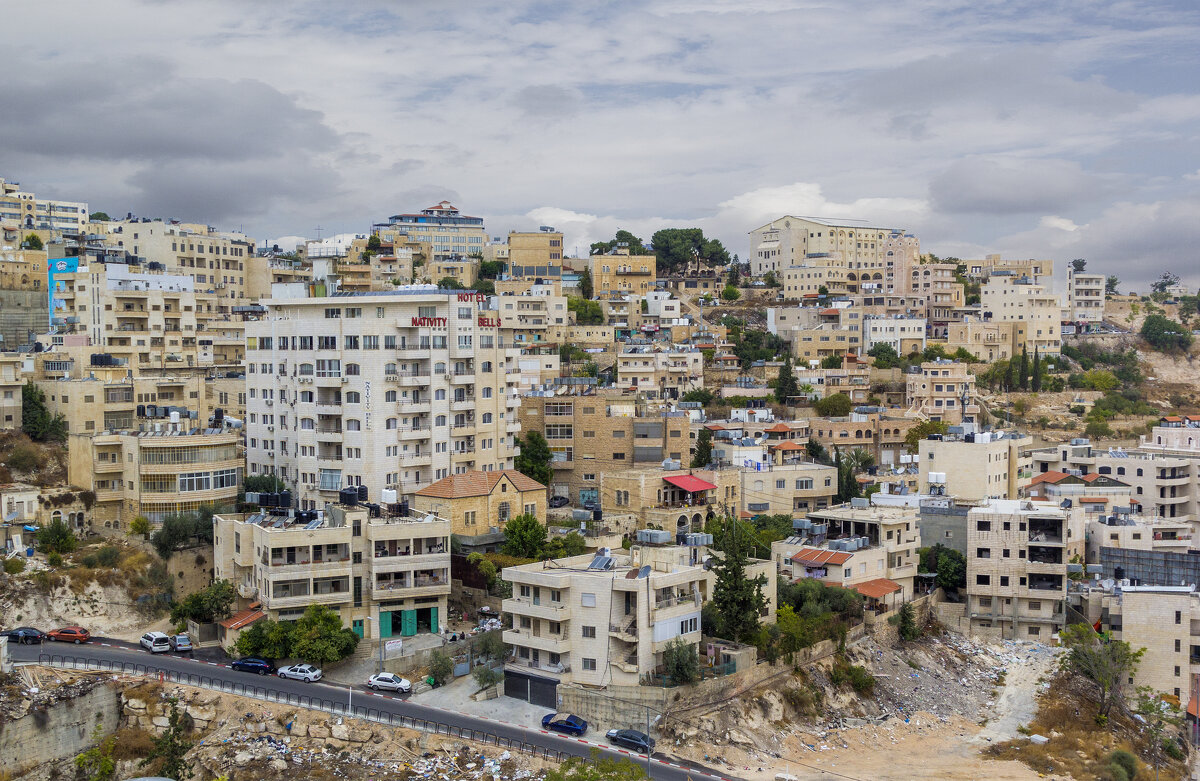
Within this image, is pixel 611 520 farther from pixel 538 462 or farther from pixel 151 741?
pixel 151 741

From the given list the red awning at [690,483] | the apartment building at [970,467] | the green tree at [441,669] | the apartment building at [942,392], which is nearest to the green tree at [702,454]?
the red awning at [690,483]

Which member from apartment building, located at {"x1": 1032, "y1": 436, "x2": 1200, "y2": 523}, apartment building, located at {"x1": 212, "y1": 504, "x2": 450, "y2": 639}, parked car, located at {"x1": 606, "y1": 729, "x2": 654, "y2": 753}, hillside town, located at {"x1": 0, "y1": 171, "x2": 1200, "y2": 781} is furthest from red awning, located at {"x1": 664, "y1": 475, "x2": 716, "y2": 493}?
apartment building, located at {"x1": 1032, "y1": 436, "x2": 1200, "y2": 523}

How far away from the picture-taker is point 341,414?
186 feet

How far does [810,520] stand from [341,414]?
74.6 feet

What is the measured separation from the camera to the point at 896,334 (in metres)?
98.3

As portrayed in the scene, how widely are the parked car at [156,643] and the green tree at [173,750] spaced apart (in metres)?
5.02

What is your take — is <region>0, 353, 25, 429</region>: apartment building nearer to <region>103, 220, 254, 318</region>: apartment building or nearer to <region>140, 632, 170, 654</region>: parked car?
<region>140, 632, 170, 654</region>: parked car

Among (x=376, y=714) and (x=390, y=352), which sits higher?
(x=390, y=352)

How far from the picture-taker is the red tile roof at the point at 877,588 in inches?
2024

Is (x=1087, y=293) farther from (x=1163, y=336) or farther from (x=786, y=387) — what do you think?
(x=786, y=387)

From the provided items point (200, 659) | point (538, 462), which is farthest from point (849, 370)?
point (200, 659)

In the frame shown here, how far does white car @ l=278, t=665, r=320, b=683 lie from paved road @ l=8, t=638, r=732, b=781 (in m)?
0.25

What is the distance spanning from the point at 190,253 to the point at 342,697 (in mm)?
56785

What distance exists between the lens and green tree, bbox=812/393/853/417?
8325 cm
